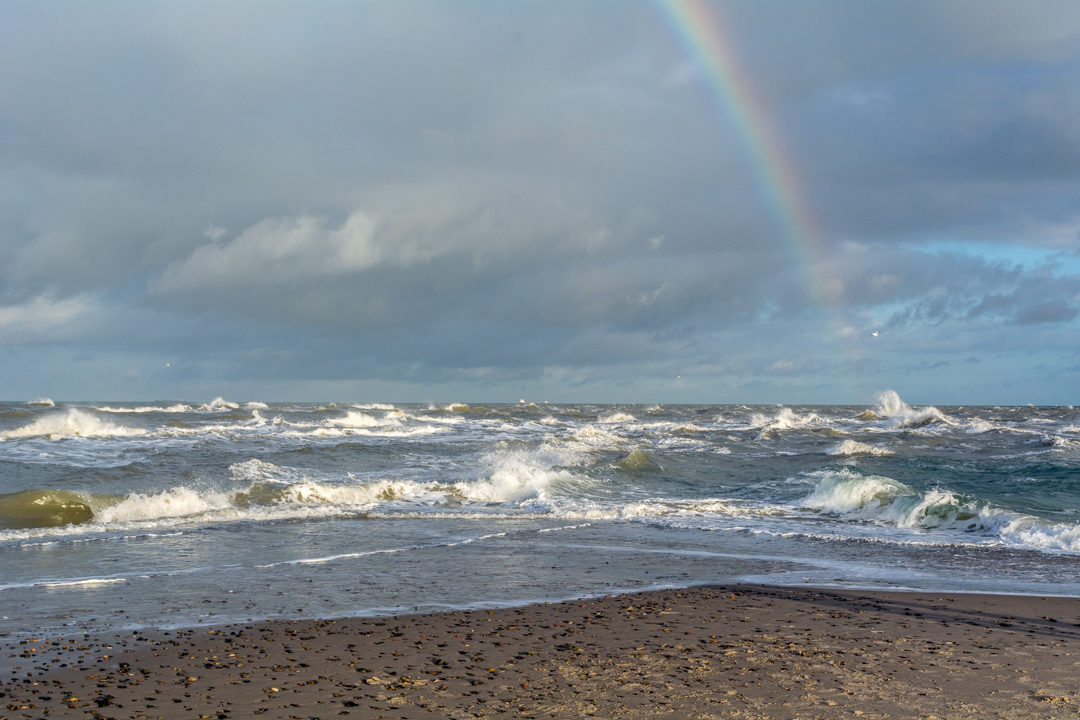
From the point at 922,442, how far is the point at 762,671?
47423 millimetres

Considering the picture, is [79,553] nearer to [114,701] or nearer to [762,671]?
[114,701]

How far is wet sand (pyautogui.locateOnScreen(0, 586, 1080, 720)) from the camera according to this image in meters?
6.96

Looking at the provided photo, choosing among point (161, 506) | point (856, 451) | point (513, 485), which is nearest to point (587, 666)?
point (161, 506)

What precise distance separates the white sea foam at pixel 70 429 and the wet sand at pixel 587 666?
41.1 meters

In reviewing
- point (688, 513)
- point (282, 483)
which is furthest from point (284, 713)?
point (282, 483)

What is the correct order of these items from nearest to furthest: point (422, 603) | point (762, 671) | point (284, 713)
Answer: point (284, 713)
point (762, 671)
point (422, 603)

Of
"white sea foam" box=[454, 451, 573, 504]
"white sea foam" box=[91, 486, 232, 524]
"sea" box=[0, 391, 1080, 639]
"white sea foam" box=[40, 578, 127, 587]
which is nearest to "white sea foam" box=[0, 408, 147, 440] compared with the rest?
"sea" box=[0, 391, 1080, 639]

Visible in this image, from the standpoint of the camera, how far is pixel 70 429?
49.7 metres

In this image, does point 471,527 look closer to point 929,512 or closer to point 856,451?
point 929,512

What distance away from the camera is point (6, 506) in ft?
68.6

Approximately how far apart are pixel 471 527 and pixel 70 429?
40.1 metres

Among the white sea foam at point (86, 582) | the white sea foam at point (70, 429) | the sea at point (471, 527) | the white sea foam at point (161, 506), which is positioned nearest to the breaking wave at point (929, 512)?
the sea at point (471, 527)

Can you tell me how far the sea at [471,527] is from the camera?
12.0 meters

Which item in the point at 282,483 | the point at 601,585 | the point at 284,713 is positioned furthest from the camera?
the point at 282,483
